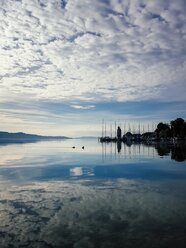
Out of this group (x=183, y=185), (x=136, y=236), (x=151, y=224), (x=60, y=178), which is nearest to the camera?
(x=136, y=236)

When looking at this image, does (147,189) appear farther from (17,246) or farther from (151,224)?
(17,246)

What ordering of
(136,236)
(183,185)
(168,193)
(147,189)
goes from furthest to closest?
(183,185) < (147,189) < (168,193) < (136,236)

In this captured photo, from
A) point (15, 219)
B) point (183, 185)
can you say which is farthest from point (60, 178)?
point (15, 219)

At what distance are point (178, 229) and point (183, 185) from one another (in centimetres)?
1467

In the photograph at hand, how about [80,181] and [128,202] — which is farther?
[80,181]

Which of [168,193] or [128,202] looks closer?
[128,202]

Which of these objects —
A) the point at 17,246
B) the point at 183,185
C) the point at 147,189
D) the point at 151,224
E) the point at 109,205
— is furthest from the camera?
the point at 183,185

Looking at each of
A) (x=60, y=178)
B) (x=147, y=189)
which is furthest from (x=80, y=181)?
(x=147, y=189)

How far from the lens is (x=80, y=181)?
33.7 meters

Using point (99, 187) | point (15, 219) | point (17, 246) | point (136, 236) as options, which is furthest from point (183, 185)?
point (17, 246)

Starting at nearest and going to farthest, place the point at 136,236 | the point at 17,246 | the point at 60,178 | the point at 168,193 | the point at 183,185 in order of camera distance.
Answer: the point at 17,246
the point at 136,236
the point at 168,193
the point at 183,185
the point at 60,178

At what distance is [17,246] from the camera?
550 inches

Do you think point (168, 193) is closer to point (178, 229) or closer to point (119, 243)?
point (178, 229)

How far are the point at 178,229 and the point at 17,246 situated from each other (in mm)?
8507
